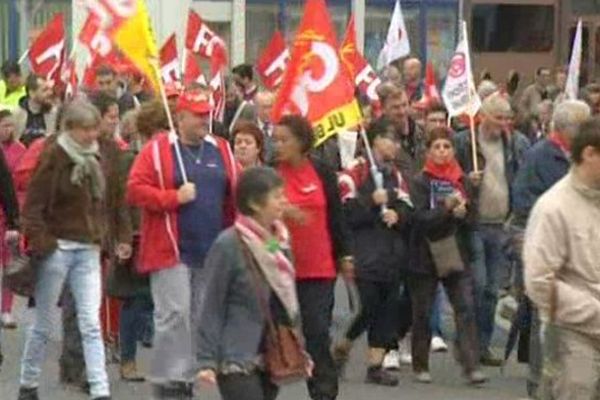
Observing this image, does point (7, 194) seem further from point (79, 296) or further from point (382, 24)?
point (382, 24)

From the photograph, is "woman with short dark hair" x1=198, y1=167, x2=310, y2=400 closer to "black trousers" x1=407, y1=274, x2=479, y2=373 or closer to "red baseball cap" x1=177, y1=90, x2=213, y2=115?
"red baseball cap" x1=177, y1=90, x2=213, y2=115

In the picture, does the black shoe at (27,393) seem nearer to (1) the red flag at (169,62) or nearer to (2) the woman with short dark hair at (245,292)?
(2) the woman with short dark hair at (245,292)

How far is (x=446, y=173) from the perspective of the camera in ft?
43.9

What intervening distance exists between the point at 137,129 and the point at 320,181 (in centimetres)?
165

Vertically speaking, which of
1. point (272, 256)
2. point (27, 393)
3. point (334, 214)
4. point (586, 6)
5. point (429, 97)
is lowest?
point (27, 393)

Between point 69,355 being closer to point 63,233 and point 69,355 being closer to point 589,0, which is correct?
point 63,233

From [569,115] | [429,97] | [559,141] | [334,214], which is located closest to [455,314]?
[559,141]

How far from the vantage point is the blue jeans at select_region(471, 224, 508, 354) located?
13.9m

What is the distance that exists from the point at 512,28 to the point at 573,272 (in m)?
26.2

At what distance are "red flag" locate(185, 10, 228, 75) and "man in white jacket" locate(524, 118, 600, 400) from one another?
11.7m

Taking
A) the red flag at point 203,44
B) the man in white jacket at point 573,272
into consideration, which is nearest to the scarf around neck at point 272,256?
the man in white jacket at point 573,272

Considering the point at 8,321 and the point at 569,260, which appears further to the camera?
the point at 8,321

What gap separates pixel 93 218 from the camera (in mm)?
11766

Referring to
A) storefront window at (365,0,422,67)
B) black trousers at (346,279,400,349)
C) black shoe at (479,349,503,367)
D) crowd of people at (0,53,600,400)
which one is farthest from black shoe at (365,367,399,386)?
storefront window at (365,0,422,67)
